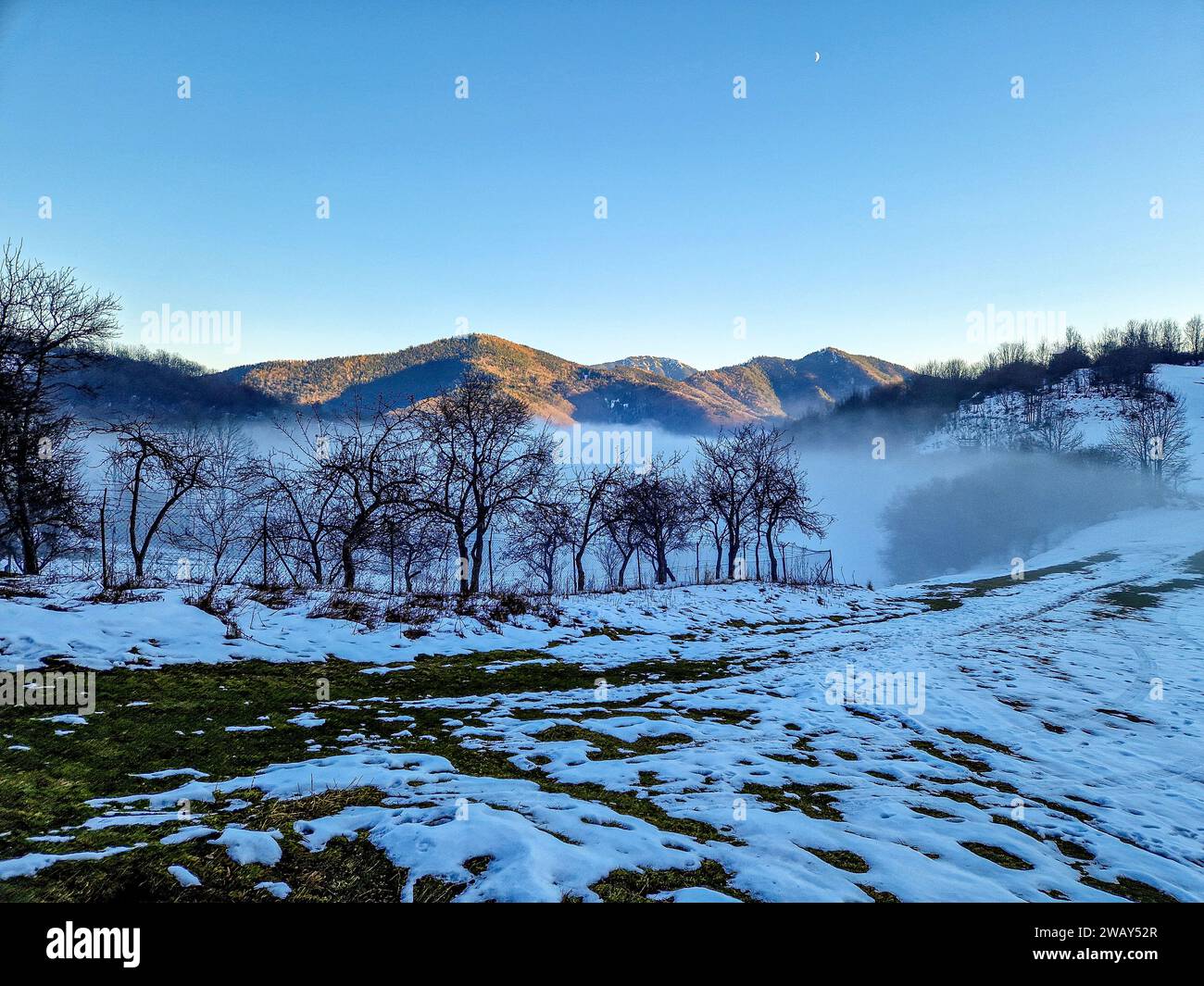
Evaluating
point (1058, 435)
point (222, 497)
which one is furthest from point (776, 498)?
point (1058, 435)

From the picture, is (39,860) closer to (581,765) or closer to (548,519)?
(581,765)

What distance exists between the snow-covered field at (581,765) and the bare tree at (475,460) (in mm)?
10830

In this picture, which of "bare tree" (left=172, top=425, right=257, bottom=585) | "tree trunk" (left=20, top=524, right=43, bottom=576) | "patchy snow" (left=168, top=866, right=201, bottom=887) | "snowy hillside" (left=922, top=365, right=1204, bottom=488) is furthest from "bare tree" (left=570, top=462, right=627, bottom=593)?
"snowy hillside" (left=922, top=365, right=1204, bottom=488)

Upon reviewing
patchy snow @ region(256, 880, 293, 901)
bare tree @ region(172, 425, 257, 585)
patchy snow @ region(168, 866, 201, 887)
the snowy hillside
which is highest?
the snowy hillside

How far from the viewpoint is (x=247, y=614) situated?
1163cm

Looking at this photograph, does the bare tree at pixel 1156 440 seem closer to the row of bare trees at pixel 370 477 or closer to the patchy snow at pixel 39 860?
the row of bare trees at pixel 370 477

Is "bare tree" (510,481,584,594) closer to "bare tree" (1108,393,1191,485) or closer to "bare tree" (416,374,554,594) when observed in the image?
"bare tree" (416,374,554,594)

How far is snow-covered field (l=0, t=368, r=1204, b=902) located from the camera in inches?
126

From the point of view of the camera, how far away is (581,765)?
5789 mm

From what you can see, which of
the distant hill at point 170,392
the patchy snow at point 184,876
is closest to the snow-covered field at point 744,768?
the patchy snow at point 184,876

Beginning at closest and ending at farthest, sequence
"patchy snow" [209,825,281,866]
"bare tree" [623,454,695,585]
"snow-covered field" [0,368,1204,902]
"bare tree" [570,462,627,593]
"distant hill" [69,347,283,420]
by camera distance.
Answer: "patchy snow" [209,825,281,866]
"snow-covered field" [0,368,1204,902]
"bare tree" [570,462,627,593]
"bare tree" [623,454,695,585]
"distant hill" [69,347,283,420]

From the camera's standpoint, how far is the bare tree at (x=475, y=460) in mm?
23688

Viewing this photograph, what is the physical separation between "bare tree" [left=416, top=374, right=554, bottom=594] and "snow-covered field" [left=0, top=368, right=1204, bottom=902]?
35.5 ft

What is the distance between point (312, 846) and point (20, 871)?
1.40 meters
